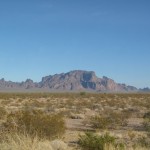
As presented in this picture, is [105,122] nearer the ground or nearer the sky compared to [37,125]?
nearer the ground

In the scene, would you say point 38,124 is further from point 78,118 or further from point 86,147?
Result: point 78,118

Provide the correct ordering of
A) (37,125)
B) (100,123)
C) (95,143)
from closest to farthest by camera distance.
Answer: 1. (95,143)
2. (37,125)
3. (100,123)

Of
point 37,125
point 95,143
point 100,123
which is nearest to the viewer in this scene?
point 95,143

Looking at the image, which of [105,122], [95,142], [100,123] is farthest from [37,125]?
[105,122]

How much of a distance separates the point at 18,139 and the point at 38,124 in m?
4.65

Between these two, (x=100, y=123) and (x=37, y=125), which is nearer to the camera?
(x=37, y=125)

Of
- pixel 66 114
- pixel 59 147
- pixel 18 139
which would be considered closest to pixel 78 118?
pixel 66 114

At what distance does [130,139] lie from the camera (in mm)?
18031

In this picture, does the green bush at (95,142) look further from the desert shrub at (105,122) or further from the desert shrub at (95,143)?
the desert shrub at (105,122)

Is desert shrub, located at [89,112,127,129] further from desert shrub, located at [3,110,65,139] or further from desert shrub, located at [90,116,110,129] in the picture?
desert shrub, located at [3,110,65,139]

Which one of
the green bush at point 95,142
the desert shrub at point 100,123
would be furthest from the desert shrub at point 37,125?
the desert shrub at point 100,123

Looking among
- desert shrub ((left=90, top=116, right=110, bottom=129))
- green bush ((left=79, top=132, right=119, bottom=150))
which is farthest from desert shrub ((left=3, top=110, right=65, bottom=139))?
desert shrub ((left=90, top=116, right=110, bottom=129))

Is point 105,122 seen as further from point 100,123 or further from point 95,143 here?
point 95,143

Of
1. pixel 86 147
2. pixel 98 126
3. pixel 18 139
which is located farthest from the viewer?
pixel 98 126
